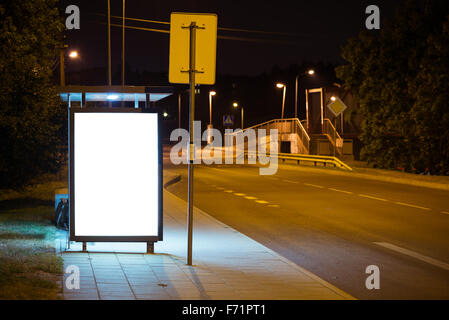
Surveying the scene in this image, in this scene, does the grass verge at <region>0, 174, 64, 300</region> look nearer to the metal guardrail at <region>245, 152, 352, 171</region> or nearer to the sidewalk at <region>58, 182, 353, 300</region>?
the sidewalk at <region>58, 182, 353, 300</region>

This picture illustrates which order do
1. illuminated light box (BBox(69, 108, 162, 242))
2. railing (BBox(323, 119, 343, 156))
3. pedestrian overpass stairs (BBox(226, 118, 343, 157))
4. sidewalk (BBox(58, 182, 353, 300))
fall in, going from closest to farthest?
sidewalk (BBox(58, 182, 353, 300)) < illuminated light box (BBox(69, 108, 162, 242)) < railing (BBox(323, 119, 343, 156)) < pedestrian overpass stairs (BBox(226, 118, 343, 157))

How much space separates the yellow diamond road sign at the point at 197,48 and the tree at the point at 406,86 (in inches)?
885

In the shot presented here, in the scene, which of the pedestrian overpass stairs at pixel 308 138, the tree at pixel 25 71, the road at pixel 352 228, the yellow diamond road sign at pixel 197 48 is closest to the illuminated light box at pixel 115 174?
the yellow diamond road sign at pixel 197 48

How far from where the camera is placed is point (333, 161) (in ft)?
119

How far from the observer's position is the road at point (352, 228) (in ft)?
26.8

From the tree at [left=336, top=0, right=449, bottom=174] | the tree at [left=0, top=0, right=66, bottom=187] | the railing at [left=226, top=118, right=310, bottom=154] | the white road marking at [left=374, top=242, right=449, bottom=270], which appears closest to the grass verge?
the tree at [left=0, top=0, right=66, bottom=187]

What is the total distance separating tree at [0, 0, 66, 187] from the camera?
11.9 m

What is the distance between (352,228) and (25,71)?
764cm

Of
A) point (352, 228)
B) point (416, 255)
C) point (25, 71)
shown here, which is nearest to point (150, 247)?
point (416, 255)

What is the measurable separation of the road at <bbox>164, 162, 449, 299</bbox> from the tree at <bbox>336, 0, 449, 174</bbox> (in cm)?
695
